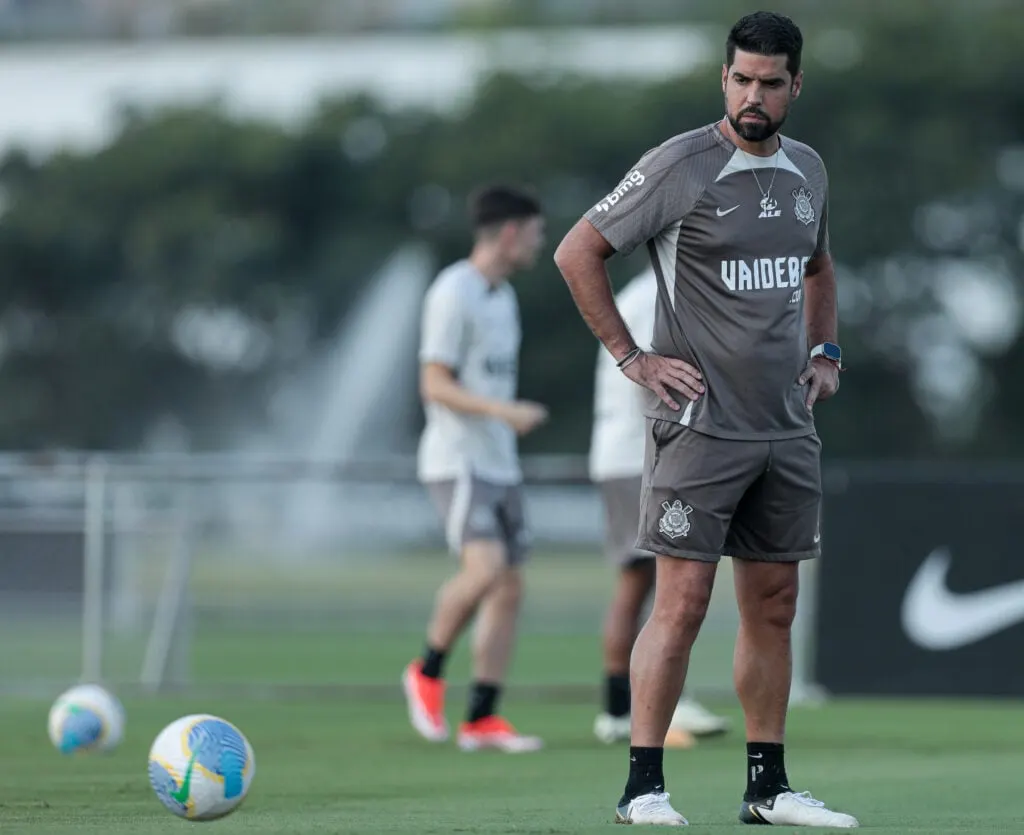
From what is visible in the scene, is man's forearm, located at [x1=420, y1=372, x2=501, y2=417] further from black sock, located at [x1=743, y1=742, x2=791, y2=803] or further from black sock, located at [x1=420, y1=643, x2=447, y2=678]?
black sock, located at [x1=743, y1=742, x2=791, y2=803]

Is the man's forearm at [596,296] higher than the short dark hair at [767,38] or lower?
lower

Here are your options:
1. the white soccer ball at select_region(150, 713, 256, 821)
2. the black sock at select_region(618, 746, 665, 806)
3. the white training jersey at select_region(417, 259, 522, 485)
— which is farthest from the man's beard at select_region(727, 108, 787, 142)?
the white training jersey at select_region(417, 259, 522, 485)

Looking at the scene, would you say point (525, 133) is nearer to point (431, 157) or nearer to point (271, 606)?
point (431, 157)

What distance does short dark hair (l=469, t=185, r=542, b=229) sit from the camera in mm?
9961

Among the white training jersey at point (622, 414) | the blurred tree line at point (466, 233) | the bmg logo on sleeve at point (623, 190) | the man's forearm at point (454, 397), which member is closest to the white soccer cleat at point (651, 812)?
the bmg logo on sleeve at point (623, 190)


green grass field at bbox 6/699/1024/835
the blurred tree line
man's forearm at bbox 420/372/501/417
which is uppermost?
the blurred tree line

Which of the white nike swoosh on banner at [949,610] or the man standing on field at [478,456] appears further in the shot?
the white nike swoosh on banner at [949,610]

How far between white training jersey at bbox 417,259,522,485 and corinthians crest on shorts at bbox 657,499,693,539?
3.75 metres

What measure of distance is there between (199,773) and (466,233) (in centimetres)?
4176

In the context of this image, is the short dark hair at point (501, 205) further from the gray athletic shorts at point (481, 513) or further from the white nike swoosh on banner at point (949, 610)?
the white nike swoosh on banner at point (949, 610)

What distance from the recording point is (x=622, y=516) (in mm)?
9906

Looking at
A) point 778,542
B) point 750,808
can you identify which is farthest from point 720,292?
point 750,808

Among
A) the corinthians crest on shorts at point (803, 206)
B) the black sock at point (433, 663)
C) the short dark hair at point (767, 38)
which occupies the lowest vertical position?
the black sock at point (433, 663)

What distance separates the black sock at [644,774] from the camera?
5953mm
